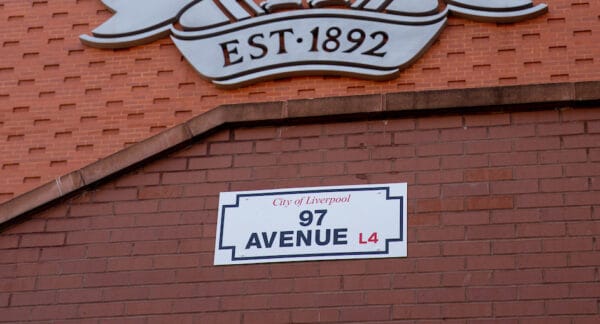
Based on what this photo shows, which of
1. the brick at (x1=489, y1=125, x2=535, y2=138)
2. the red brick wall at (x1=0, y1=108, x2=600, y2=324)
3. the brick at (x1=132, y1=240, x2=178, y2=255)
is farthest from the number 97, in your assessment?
the brick at (x1=489, y1=125, x2=535, y2=138)

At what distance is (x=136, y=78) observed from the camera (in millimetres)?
14750

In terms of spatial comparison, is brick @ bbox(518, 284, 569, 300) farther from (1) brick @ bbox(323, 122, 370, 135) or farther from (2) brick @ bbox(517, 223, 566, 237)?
(1) brick @ bbox(323, 122, 370, 135)

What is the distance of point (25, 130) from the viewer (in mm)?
14656

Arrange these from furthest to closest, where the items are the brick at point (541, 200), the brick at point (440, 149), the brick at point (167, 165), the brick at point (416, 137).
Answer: the brick at point (167, 165) → the brick at point (416, 137) → the brick at point (440, 149) → the brick at point (541, 200)

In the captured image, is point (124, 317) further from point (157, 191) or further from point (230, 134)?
point (230, 134)

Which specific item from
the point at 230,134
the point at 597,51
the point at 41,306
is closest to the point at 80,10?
the point at 230,134

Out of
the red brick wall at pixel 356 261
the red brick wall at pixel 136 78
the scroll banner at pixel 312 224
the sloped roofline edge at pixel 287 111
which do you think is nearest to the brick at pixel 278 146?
the red brick wall at pixel 356 261

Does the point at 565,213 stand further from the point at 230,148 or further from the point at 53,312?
the point at 53,312

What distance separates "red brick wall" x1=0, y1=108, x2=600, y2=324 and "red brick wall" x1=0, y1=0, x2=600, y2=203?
57cm

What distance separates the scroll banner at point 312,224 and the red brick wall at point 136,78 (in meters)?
1.36

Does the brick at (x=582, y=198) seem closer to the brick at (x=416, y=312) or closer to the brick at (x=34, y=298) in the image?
the brick at (x=416, y=312)

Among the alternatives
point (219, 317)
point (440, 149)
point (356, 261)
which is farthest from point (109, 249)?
point (440, 149)

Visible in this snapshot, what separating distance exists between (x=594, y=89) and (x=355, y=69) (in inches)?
101

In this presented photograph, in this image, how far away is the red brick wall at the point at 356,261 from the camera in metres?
12.5
